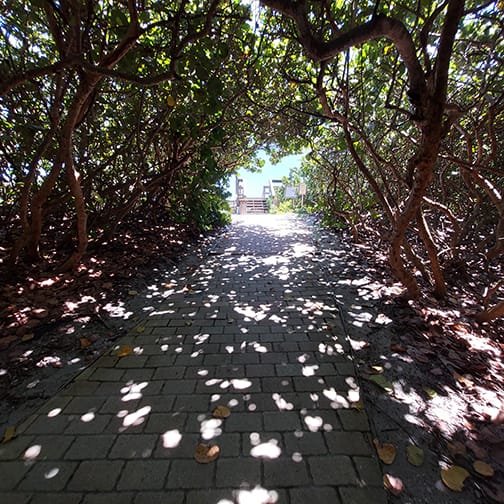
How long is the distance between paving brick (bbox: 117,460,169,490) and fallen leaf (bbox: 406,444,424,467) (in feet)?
4.78

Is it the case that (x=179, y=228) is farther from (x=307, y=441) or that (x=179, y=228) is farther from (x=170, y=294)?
(x=307, y=441)

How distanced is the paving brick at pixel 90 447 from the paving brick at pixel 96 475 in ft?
0.14

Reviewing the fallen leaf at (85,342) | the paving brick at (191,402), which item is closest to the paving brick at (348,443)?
the paving brick at (191,402)

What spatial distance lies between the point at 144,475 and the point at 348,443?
125 cm

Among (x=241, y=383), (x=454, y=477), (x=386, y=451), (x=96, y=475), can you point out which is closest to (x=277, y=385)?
(x=241, y=383)

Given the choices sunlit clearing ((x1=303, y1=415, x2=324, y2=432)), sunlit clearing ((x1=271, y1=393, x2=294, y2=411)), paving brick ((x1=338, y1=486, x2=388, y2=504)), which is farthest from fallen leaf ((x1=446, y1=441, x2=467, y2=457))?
sunlit clearing ((x1=271, y1=393, x2=294, y2=411))

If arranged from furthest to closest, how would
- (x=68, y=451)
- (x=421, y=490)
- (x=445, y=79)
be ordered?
(x=445, y=79) → (x=68, y=451) → (x=421, y=490)

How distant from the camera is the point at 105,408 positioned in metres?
1.93

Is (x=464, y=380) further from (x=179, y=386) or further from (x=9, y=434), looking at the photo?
(x=9, y=434)

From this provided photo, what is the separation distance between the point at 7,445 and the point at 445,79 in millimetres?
4181

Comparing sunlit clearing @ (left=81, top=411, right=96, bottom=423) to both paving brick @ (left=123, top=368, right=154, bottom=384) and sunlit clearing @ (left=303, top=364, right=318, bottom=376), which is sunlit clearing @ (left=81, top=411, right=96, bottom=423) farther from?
sunlit clearing @ (left=303, top=364, right=318, bottom=376)

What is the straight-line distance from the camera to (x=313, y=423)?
5.91 ft

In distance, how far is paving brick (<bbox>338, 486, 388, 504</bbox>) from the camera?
53.7 inches

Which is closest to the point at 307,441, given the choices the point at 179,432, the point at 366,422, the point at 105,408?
the point at 366,422
